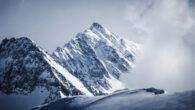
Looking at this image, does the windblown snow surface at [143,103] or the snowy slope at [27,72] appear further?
the snowy slope at [27,72]

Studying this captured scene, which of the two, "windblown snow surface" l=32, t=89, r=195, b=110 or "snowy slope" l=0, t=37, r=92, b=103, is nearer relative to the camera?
"windblown snow surface" l=32, t=89, r=195, b=110

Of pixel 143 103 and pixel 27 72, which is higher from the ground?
pixel 27 72

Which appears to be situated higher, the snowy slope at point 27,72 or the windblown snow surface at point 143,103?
the snowy slope at point 27,72

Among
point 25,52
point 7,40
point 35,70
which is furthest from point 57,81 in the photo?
point 7,40

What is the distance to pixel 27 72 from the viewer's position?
12388 cm

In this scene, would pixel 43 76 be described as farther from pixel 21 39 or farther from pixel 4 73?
pixel 21 39

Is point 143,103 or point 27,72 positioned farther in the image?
point 27,72

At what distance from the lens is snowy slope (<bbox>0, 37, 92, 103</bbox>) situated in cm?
11425

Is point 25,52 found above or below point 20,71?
above

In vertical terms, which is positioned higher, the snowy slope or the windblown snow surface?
the snowy slope

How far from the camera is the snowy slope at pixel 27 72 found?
114250mm

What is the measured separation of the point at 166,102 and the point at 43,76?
362 ft

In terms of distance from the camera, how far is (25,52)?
5271 inches

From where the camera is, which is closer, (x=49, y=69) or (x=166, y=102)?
(x=166, y=102)
